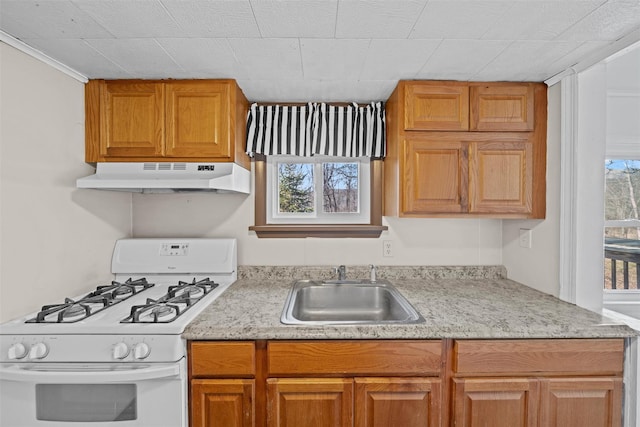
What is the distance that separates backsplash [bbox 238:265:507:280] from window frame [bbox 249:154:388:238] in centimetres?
22

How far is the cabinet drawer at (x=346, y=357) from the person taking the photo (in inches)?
52.7

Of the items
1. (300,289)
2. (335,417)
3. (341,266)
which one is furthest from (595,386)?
(300,289)

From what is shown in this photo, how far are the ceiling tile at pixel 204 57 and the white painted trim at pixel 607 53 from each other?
1607 mm

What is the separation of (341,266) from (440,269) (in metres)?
0.67

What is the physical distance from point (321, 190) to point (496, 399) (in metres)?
1.50

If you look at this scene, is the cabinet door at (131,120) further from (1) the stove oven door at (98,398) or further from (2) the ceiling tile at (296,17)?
(1) the stove oven door at (98,398)

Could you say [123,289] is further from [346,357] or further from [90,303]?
[346,357]

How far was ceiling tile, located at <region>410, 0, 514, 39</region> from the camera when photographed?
44.3 inches

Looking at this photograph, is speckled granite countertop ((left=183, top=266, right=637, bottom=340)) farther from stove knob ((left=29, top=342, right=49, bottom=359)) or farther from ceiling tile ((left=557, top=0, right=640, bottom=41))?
ceiling tile ((left=557, top=0, right=640, bottom=41))

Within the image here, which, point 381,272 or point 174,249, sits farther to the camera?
point 381,272

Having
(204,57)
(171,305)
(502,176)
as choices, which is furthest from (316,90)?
(171,305)

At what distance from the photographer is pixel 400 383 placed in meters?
1.35

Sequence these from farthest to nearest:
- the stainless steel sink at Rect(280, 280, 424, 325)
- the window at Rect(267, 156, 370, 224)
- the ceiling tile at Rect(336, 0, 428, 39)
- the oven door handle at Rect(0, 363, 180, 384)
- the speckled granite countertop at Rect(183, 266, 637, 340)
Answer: the window at Rect(267, 156, 370, 224) → the stainless steel sink at Rect(280, 280, 424, 325) → the speckled granite countertop at Rect(183, 266, 637, 340) → the oven door handle at Rect(0, 363, 180, 384) → the ceiling tile at Rect(336, 0, 428, 39)

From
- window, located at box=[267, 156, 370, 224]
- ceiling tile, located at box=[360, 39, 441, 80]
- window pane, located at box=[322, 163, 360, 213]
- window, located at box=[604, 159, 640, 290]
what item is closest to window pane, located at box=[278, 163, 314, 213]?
window, located at box=[267, 156, 370, 224]
